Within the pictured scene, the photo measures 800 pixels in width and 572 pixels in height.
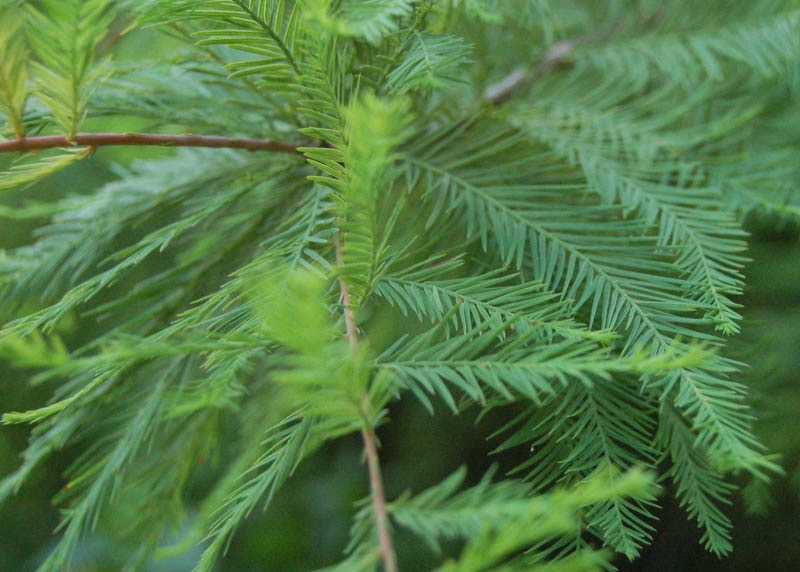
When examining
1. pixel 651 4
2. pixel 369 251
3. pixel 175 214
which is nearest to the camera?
pixel 369 251

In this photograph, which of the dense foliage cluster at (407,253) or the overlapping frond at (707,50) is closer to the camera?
the dense foliage cluster at (407,253)

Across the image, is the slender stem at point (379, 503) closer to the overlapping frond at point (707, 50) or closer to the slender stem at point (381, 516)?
the slender stem at point (381, 516)

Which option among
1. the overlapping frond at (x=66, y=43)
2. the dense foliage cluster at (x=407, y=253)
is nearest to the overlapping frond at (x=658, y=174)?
the dense foliage cluster at (x=407, y=253)

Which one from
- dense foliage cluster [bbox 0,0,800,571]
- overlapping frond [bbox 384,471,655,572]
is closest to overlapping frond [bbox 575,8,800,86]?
dense foliage cluster [bbox 0,0,800,571]

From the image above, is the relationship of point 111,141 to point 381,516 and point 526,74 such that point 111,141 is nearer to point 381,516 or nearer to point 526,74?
point 381,516

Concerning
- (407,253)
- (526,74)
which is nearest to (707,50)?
(526,74)

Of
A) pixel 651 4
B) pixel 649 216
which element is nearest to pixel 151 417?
pixel 649 216

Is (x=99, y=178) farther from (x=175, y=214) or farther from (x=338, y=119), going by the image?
(x=338, y=119)

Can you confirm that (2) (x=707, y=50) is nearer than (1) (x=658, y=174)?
No
